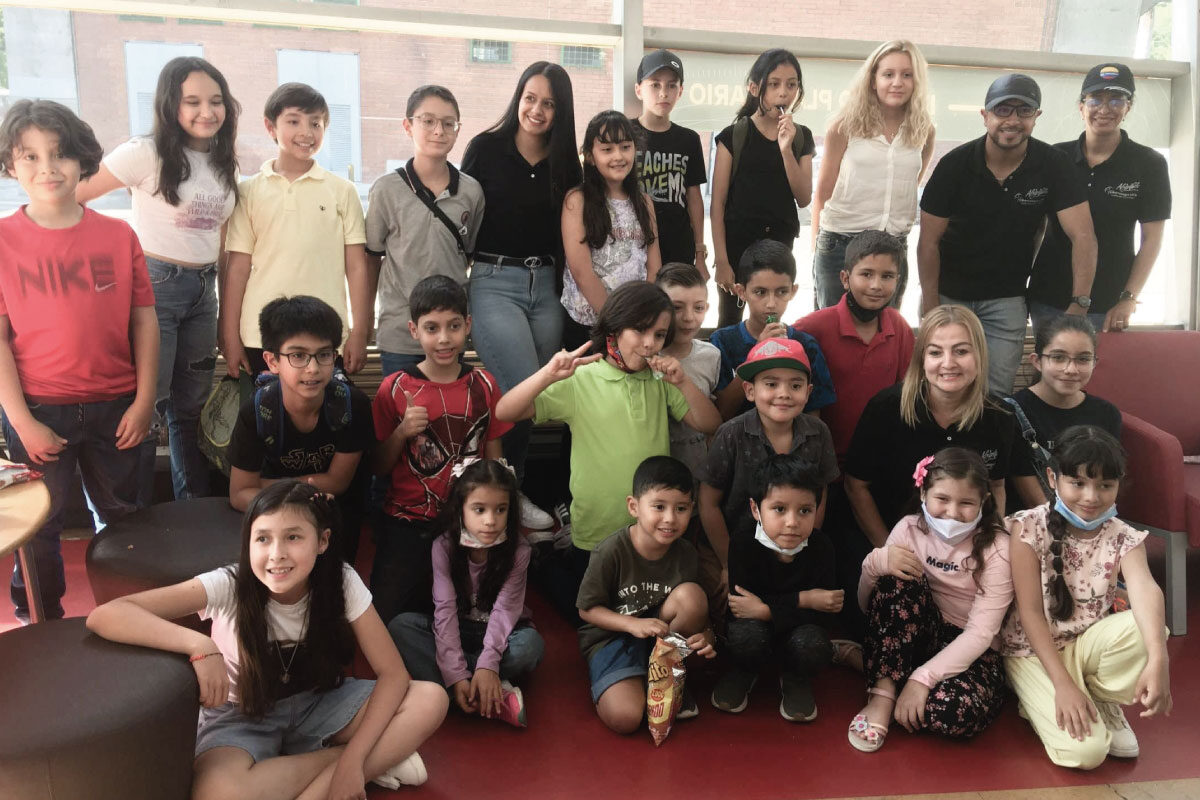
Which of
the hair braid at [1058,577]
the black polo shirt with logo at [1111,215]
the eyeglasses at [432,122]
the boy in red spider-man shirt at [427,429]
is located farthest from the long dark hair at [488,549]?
the black polo shirt with logo at [1111,215]

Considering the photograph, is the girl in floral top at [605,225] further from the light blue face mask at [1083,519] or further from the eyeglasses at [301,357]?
the light blue face mask at [1083,519]

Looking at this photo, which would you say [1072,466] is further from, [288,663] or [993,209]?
[288,663]

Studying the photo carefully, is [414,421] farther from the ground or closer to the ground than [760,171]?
closer to the ground

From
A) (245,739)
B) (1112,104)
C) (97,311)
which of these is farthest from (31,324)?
(1112,104)

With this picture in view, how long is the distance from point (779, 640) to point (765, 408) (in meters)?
0.65

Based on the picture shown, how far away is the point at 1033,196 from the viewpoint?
3.36 metres

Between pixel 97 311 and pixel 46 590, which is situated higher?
pixel 97 311

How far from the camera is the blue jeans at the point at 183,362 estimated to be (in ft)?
9.30

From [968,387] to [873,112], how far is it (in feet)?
3.99

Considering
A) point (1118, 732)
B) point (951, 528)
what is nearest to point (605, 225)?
point (951, 528)

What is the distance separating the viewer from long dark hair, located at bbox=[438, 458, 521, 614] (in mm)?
2402

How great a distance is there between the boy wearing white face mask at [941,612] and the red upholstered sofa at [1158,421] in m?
0.99

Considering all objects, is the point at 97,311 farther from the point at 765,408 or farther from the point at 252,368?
the point at 765,408

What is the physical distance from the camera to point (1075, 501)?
7.52ft
